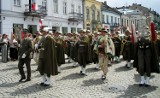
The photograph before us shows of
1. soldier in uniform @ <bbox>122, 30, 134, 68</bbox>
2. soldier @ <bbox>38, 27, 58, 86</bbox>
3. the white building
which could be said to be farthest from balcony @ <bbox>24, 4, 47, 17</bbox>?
soldier @ <bbox>38, 27, 58, 86</bbox>

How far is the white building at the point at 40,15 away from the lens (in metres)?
24.6

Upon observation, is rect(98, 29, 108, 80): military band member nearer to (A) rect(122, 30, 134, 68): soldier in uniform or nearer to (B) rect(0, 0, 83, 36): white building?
(A) rect(122, 30, 134, 68): soldier in uniform

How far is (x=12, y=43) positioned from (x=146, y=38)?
31.7ft

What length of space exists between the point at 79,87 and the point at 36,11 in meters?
20.0

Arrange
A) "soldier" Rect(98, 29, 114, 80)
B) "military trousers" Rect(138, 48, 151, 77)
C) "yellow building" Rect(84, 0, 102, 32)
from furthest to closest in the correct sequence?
1. "yellow building" Rect(84, 0, 102, 32)
2. "soldier" Rect(98, 29, 114, 80)
3. "military trousers" Rect(138, 48, 151, 77)

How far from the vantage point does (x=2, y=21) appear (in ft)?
78.6

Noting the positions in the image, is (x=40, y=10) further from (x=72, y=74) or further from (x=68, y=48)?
(x=72, y=74)

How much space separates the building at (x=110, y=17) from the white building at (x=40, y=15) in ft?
31.5

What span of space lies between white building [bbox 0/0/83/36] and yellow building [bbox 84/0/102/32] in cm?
157

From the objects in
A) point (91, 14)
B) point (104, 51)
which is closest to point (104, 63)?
point (104, 51)

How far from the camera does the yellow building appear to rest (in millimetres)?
39647

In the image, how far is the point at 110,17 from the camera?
165 ft

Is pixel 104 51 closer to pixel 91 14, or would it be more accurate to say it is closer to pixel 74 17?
pixel 74 17

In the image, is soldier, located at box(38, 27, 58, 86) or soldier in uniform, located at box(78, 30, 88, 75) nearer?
soldier, located at box(38, 27, 58, 86)
